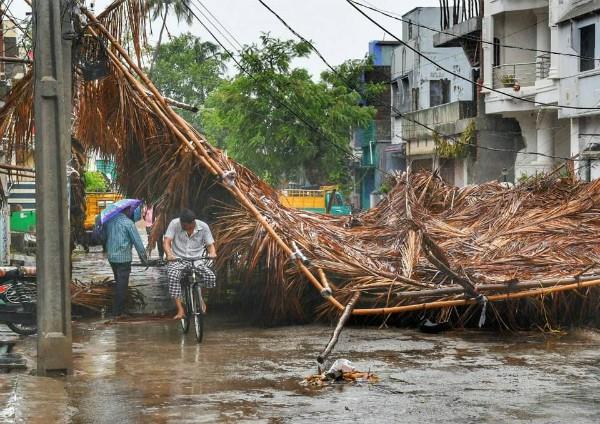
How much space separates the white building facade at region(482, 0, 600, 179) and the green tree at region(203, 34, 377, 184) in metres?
9.85

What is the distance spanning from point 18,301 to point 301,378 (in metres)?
4.84

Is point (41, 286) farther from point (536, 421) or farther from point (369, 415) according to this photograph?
point (536, 421)

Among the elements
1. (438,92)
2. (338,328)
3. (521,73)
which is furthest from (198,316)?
(438,92)

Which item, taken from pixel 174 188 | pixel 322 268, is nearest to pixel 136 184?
pixel 174 188

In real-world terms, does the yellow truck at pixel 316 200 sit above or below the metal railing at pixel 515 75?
below

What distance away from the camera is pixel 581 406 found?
8969 millimetres

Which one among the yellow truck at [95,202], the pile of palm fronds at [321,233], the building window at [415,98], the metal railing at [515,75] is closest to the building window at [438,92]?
the building window at [415,98]

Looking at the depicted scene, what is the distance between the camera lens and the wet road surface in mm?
8625

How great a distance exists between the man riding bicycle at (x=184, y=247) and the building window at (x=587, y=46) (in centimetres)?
1889

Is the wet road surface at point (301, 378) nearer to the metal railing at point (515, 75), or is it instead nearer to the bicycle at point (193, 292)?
the bicycle at point (193, 292)

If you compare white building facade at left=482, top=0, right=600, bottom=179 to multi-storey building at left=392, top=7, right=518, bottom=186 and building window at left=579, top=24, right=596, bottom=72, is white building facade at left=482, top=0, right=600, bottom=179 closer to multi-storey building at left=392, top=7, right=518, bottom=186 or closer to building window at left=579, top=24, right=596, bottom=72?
building window at left=579, top=24, right=596, bottom=72

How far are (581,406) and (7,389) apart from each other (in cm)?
486

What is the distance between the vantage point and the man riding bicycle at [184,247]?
13688mm

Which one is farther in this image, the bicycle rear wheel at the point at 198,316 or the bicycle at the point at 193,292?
the bicycle at the point at 193,292
